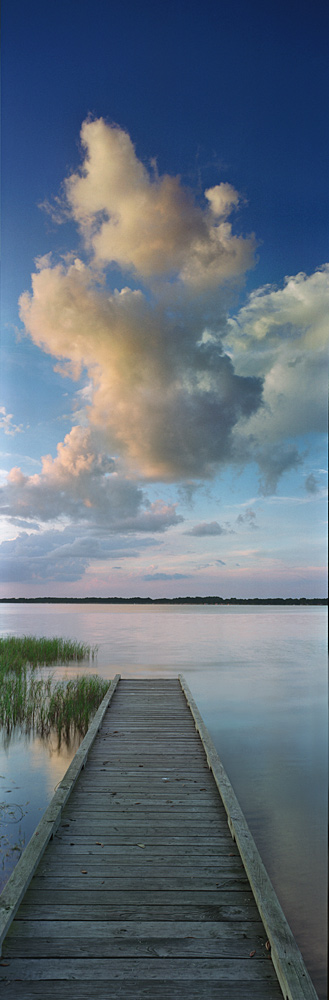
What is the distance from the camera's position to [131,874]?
12.2 feet

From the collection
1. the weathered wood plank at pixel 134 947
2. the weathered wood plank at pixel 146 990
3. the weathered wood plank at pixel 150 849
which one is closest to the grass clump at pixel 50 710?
the weathered wood plank at pixel 150 849

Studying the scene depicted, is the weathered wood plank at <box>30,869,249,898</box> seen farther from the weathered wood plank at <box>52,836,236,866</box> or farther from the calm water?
the calm water

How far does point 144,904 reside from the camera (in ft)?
11.1

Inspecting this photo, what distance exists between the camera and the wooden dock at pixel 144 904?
2748mm

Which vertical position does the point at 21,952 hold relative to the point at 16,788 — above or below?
above

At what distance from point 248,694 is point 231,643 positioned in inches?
677

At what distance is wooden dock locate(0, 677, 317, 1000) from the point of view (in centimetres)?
275

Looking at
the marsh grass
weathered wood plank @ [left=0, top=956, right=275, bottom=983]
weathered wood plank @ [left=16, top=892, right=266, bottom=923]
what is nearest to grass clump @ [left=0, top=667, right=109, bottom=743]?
the marsh grass

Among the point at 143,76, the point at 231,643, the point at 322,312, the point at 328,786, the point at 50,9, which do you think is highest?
the point at 143,76

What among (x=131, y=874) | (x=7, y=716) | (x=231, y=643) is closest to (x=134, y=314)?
(x=7, y=716)

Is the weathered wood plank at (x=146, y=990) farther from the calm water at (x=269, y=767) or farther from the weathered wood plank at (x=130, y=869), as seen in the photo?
the weathered wood plank at (x=130, y=869)

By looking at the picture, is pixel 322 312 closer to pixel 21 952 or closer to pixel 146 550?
pixel 21 952

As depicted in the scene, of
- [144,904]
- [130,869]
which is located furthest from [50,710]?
[144,904]

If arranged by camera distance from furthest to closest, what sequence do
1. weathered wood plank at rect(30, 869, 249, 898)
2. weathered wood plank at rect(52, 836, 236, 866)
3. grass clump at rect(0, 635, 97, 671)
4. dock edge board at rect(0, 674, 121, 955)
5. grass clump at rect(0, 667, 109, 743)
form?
grass clump at rect(0, 635, 97, 671), grass clump at rect(0, 667, 109, 743), weathered wood plank at rect(52, 836, 236, 866), weathered wood plank at rect(30, 869, 249, 898), dock edge board at rect(0, 674, 121, 955)
